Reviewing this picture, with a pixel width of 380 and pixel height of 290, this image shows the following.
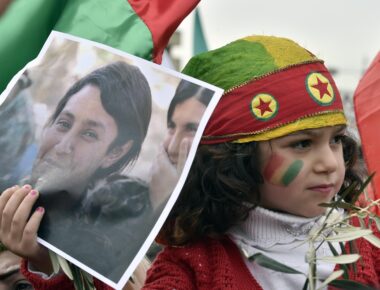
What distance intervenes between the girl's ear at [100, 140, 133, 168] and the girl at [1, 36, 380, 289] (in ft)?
1.29

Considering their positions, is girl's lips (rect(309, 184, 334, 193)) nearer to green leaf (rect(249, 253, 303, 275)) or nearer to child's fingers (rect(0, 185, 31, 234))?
green leaf (rect(249, 253, 303, 275))

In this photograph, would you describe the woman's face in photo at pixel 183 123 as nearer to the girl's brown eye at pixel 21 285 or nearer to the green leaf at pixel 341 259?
the green leaf at pixel 341 259

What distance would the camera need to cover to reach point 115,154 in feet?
6.64

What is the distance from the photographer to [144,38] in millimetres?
2496

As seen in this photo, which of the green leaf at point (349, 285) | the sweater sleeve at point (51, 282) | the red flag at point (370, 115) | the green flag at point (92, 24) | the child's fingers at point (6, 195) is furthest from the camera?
the red flag at point (370, 115)

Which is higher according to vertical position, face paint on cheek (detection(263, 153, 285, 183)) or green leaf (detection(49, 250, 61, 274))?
face paint on cheek (detection(263, 153, 285, 183))

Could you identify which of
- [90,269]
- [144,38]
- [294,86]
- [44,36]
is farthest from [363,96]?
[90,269]

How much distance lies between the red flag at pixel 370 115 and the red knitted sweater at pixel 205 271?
1.25 ft

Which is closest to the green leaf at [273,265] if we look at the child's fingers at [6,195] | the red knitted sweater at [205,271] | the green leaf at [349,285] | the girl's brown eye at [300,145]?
the green leaf at [349,285]

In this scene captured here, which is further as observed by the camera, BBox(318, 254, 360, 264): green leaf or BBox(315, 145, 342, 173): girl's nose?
BBox(315, 145, 342, 173): girl's nose

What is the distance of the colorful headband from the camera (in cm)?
228

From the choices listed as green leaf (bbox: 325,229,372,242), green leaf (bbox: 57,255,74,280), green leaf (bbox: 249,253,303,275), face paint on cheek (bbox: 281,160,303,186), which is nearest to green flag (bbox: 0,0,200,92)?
face paint on cheek (bbox: 281,160,303,186)

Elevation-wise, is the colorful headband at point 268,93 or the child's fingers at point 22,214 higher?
the colorful headband at point 268,93

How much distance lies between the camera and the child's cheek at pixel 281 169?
225cm
